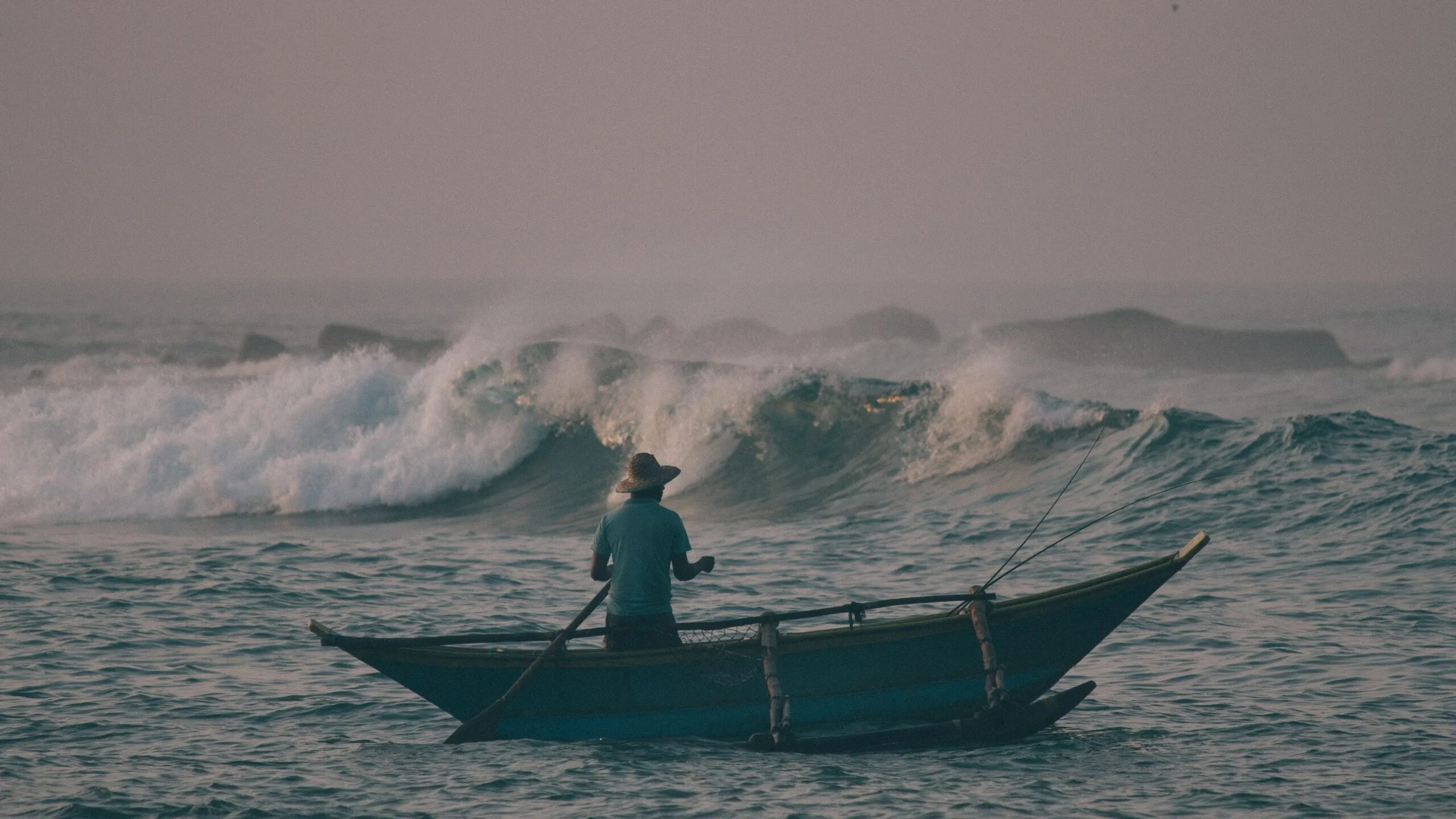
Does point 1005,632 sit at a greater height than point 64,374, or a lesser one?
lesser

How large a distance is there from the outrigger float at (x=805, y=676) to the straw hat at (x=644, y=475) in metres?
0.94

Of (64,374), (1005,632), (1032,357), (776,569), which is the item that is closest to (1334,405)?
(1032,357)

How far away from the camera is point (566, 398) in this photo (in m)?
25.2

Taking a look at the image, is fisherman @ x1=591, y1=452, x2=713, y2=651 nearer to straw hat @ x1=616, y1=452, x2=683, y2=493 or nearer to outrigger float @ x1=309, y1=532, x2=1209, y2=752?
straw hat @ x1=616, y1=452, x2=683, y2=493

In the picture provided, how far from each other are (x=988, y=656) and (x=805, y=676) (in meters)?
1.14

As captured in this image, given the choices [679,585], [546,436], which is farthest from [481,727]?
[546,436]

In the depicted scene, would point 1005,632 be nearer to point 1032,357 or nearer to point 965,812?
point 965,812

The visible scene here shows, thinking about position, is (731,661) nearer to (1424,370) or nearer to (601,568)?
(601,568)

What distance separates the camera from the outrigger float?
882cm

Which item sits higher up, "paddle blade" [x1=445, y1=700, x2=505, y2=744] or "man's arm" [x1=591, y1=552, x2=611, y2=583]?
"man's arm" [x1=591, y1=552, x2=611, y2=583]

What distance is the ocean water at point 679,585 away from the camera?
27.0 ft

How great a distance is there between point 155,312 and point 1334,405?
97978mm

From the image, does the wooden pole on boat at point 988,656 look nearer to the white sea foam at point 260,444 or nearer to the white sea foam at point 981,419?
the white sea foam at point 981,419

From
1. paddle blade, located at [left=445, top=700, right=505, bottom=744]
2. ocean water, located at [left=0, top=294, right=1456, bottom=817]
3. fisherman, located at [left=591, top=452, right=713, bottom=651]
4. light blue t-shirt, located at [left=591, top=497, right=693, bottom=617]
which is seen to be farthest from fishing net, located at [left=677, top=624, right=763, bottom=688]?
paddle blade, located at [left=445, top=700, right=505, bottom=744]
